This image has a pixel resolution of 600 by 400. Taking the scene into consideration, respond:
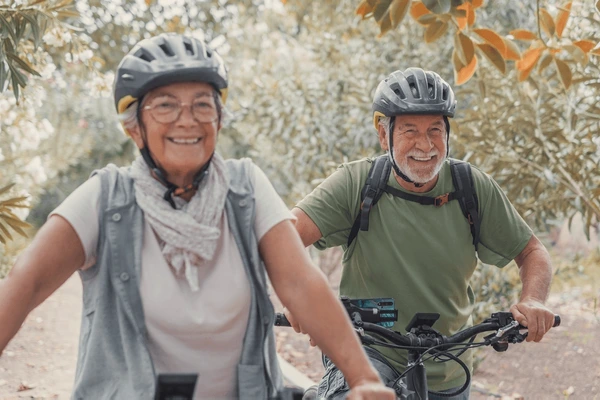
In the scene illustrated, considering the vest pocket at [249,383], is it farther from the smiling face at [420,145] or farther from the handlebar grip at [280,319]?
the smiling face at [420,145]

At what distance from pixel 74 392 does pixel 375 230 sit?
1.77 m

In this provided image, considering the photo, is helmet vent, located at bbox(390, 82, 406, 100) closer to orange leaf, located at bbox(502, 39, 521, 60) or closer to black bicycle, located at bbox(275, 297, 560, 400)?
orange leaf, located at bbox(502, 39, 521, 60)

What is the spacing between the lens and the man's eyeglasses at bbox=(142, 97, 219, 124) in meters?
2.39

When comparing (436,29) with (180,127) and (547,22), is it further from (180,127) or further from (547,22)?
(180,127)

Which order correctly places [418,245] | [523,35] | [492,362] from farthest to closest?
[492,362] < [523,35] < [418,245]

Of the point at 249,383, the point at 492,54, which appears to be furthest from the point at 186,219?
the point at 492,54

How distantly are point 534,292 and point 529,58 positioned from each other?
1150 millimetres

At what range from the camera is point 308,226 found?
3.68 meters

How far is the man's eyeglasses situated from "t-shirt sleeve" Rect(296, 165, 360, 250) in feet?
4.37

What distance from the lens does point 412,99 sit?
3.72 meters

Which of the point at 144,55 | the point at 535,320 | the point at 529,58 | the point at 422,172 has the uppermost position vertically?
the point at 144,55

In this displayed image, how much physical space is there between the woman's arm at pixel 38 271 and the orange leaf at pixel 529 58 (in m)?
2.50

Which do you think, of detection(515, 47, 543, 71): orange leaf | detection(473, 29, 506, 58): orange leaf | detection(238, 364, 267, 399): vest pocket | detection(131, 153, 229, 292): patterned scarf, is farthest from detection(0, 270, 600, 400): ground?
detection(131, 153, 229, 292): patterned scarf

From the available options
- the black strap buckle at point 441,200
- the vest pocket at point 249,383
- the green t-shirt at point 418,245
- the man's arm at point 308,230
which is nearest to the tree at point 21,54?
the man's arm at point 308,230
